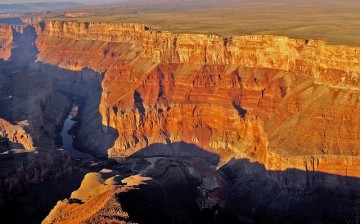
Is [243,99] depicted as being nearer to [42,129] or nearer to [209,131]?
[209,131]

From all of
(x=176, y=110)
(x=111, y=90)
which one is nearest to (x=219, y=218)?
(x=176, y=110)

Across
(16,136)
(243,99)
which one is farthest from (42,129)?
(243,99)

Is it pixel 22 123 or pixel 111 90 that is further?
pixel 111 90

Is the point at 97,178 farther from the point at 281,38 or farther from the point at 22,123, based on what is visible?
the point at 281,38

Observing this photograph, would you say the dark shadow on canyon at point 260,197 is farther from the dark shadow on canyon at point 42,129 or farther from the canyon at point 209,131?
the dark shadow on canyon at point 42,129

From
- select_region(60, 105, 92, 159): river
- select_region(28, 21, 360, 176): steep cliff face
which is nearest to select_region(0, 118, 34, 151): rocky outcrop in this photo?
select_region(60, 105, 92, 159): river

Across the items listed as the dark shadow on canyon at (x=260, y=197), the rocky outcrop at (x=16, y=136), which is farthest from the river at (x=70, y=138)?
the dark shadow on canyon at (x=260, y=197)

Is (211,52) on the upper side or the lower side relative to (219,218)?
upper
